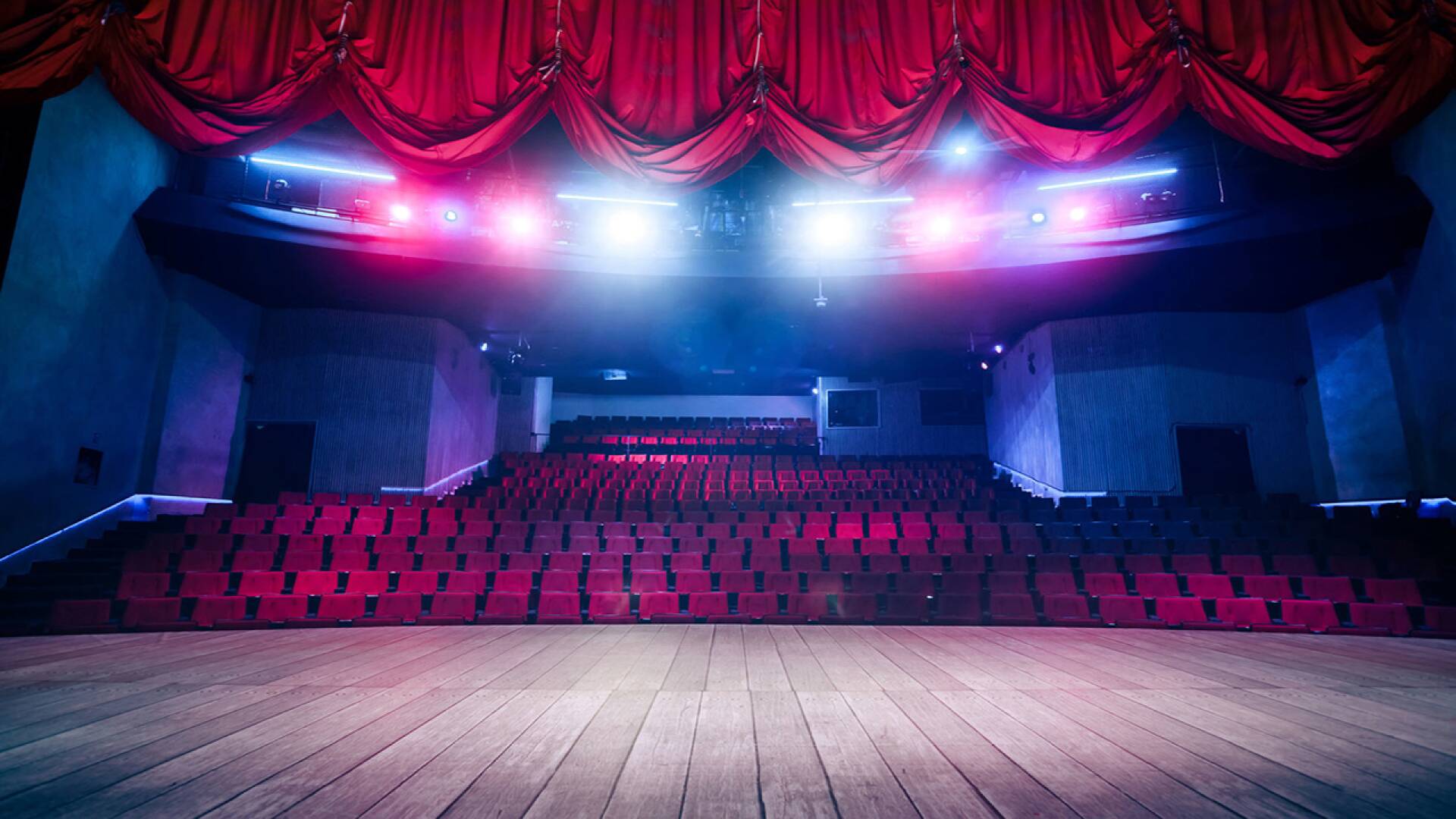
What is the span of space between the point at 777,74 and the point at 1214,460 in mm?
6486

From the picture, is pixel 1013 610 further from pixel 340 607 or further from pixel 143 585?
pixel 143 585

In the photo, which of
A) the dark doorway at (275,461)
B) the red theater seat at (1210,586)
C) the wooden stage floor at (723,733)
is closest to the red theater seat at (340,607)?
the wooden stage floor at (723,733)

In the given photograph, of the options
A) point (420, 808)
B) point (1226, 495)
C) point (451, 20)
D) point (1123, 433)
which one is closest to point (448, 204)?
point (451, 20)

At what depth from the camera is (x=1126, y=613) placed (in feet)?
11.3

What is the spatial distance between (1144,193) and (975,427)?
429cm

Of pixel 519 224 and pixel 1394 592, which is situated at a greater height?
pixel 519 224

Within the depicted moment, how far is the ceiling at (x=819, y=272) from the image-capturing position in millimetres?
4867

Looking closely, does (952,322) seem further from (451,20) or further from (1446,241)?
(451,20)

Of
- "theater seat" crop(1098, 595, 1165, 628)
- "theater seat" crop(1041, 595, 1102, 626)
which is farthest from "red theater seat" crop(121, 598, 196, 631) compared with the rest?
"theater seat" crop(1098, 595, 1165, 628)

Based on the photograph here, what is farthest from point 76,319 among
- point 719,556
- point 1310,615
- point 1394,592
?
point 1394,592

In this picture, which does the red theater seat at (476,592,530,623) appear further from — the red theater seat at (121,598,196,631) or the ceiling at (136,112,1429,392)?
the ceiling at (136,112,1429,392)

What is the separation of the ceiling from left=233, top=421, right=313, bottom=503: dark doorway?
1353 mm

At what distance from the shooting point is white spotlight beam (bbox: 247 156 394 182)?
5766 millimetres

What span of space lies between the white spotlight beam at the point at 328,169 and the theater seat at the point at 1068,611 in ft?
21.6
